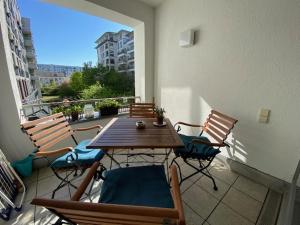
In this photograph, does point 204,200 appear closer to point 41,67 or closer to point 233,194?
point 233,194

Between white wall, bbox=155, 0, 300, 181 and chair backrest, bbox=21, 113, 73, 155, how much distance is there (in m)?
2.07

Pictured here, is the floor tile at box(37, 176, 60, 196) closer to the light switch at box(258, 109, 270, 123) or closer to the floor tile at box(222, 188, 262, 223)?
the floor tile at box(222, 188, 262, 223)

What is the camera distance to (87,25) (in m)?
7.24

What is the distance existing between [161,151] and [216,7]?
248cm

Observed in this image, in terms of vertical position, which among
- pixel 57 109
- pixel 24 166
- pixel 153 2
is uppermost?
pixel 153 2

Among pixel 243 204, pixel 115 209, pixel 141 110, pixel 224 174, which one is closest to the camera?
pixel 115 209

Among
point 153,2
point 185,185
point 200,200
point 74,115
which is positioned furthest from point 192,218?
point 153,2

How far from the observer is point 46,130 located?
1.70m

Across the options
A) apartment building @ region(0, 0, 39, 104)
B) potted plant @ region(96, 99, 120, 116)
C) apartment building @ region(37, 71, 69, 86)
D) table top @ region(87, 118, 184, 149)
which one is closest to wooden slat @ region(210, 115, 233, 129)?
table top @ region(87, 118, 184, 149)

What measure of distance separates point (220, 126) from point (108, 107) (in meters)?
2.06

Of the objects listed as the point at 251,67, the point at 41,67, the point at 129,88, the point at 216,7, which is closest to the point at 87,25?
the point at 41,67

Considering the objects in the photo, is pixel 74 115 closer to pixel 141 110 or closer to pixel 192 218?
pixel 141 110

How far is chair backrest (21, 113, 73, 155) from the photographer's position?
153cm

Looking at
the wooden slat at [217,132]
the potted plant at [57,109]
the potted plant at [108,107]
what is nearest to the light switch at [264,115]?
the wooden slat at [217,132]
